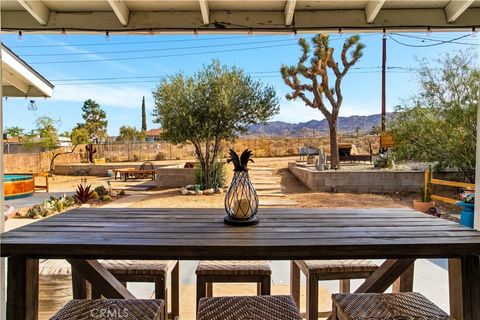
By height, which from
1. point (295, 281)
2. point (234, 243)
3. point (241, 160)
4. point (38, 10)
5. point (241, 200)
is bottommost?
point (295, 281)

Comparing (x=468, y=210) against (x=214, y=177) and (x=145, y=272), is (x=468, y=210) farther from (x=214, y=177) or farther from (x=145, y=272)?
(x=214, y=177)

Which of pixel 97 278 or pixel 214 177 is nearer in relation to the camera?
pixel 97 278

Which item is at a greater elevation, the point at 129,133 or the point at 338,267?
the point at 129,133

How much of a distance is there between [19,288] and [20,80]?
12.3ft

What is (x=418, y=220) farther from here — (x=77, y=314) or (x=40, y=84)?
(x=40, y=84)

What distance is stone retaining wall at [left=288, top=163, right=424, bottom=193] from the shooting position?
706 cm

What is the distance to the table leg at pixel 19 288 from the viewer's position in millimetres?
1221

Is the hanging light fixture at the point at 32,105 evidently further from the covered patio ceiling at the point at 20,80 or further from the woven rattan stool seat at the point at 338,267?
the woven rattan stool seat at the point at 338,267

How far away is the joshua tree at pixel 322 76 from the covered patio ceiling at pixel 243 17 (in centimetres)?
728

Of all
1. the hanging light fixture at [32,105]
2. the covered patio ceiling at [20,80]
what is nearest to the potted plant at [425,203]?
the covered patio ceiling at [20,80]

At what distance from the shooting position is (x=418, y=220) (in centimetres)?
153

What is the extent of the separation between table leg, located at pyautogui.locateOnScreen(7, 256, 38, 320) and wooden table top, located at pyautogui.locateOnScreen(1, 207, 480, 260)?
0.08m

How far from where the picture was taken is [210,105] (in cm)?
752

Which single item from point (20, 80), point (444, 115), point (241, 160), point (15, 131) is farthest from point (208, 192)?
point (15, 131)
